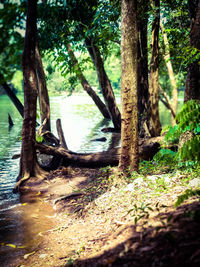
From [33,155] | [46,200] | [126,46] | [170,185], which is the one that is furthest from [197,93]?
[33,155]

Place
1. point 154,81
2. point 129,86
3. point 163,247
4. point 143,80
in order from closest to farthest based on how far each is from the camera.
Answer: point 163,247
point 129,86
point 154,81
point 143,80

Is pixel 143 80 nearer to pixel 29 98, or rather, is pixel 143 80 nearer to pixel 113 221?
pixel 29 98

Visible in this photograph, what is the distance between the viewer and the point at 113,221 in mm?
4438

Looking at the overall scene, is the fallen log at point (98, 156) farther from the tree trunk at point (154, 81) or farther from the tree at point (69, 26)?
the tree at point (69, 26)

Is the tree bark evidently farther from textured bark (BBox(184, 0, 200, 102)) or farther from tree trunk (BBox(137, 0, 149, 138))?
tree trunk (BBox(137, 0, 149, 138))

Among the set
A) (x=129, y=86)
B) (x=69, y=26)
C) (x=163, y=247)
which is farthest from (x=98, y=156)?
(x=163, y=247)

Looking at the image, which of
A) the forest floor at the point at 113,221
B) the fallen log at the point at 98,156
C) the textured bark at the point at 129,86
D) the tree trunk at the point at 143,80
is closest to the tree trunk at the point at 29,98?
the forest floor at the point at 113,221

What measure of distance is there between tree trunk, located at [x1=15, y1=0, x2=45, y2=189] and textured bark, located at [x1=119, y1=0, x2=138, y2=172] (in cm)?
322

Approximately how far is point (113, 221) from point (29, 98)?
5.18 meters

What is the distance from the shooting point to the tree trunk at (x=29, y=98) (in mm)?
7660

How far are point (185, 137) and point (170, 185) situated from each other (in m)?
1.99

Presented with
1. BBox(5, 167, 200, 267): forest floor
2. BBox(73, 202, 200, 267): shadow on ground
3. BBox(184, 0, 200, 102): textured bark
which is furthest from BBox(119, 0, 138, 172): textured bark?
BBox(73, 202, 200, 267): shadow on ground

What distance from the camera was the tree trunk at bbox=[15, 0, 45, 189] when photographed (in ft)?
25.1

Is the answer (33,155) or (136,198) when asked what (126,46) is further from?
(33,155)
